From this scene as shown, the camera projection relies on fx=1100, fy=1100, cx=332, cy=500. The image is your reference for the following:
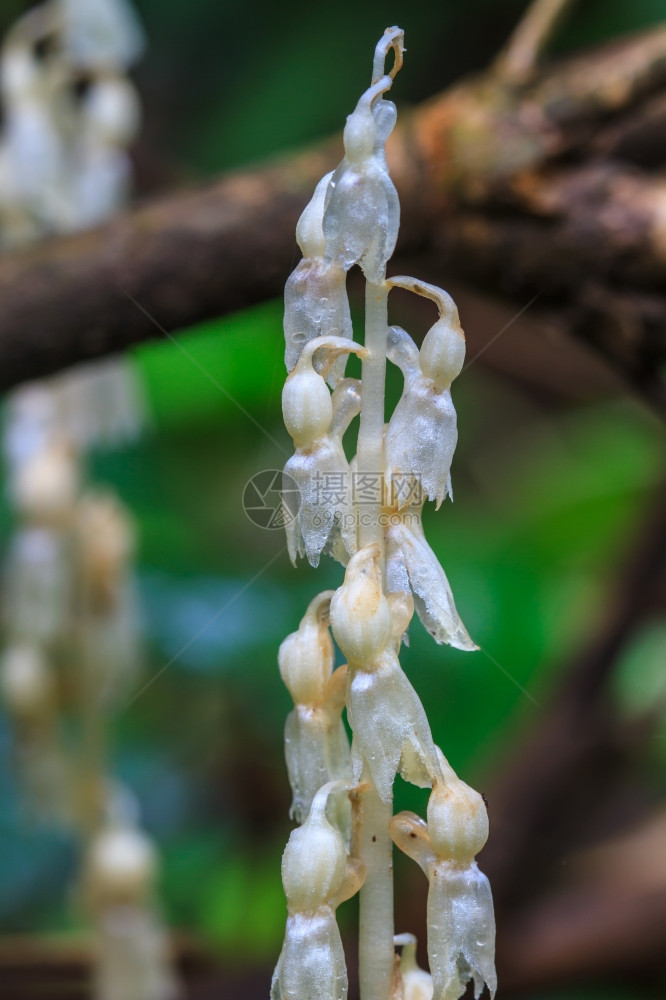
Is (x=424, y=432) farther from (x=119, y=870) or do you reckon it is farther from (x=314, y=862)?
(x=119, y=870)

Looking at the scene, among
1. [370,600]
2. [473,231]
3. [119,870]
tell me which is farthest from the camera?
[119,870]

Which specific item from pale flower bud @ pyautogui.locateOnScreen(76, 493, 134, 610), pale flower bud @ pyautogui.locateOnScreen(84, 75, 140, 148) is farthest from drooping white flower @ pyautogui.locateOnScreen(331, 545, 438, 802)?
pale flower bud @ pyautogui.locateOnScreen(84, 75, 140, 148)

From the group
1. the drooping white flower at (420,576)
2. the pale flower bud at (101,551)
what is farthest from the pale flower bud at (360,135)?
the pale flower bud at (101,551)

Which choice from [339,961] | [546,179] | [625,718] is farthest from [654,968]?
[339,961]

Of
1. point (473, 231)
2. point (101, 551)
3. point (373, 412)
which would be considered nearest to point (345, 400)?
point (373, 412)

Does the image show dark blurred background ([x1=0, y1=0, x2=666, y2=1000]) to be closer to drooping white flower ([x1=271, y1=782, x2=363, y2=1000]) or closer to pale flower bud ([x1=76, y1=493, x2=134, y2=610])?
pale flower bud ([x1=76, y1=493, x2=134, y2=610])

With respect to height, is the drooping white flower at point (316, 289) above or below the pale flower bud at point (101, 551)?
below

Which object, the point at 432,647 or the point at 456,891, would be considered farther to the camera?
the point at 432,647

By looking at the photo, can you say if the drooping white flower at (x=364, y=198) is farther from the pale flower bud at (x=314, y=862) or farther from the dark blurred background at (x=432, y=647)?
the dark blurred background at (x=432, y=647)
